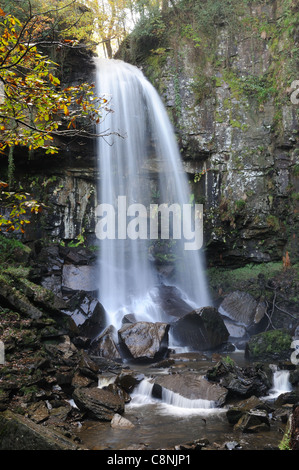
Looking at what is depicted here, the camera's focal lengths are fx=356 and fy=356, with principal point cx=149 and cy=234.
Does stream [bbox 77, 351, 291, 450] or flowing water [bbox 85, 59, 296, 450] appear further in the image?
flowing water [bbox 85, 59, 296, 450]

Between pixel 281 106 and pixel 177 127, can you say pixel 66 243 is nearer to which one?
pixel 177 127

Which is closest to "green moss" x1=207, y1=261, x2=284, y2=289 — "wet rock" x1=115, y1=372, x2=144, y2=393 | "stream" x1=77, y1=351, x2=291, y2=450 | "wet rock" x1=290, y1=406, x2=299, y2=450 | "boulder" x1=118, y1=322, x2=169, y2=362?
"boulder" x1=118, y1=322, x2=169, y2=362

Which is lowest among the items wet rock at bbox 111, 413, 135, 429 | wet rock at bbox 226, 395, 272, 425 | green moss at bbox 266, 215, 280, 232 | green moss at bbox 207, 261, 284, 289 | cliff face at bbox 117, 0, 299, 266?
wet rock at bbox 111, 413, 135, 429

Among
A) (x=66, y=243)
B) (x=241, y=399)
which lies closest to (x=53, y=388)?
(x=241, y=399)

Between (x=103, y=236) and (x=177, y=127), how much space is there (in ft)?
17.5

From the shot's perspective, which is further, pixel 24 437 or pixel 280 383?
pixel 280 383

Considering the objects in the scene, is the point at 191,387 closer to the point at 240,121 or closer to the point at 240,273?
the point at 240,273

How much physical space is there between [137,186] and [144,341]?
751 cm

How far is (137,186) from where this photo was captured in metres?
14.9

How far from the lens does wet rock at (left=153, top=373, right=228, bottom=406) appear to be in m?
6.31

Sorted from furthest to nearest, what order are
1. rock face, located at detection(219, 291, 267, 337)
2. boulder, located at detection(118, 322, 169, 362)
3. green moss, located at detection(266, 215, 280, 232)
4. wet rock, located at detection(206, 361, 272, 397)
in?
green moss, located at detection(266, 215, 280, 232)
rock face, located at detection(219, 291, 267, 337)
boulder, located at detection(118, 322, 169, 362)
wet rock, located at detection(206, 361, 272, 397)

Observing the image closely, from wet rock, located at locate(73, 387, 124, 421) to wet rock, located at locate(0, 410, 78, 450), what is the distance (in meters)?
1.64

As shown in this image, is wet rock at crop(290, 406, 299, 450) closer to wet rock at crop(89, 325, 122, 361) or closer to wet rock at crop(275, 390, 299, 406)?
wet rock at crop(275, 390, 299, 406)

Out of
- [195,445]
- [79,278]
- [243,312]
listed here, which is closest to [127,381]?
[195,445]
